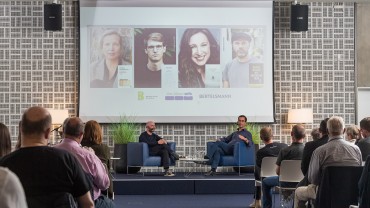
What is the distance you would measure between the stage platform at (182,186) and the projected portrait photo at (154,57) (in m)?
2.35

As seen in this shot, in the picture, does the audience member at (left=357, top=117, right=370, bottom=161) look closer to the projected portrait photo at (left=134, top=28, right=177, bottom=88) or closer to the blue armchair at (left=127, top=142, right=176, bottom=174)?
the blue armchair at (left=127, top=142, right=176, bottom=174)

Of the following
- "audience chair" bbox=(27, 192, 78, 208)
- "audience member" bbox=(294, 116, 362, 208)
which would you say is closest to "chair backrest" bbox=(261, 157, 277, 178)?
"audience member" bbox=(294, 116, 362, 208)

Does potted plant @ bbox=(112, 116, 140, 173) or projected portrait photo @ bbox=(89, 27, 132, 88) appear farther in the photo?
projected portrait photo @ bbox=(89, 27, 132, 88)

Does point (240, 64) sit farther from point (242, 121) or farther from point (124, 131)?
point (124, 131)

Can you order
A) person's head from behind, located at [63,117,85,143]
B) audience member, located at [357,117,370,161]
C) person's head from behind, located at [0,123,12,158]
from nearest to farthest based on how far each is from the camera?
person's head from behind, located at [0,123,12,158], person's head from behind, located at [63,117,85,143], audience member, located at [357,117,370,161]

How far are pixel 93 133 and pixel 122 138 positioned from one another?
8.22m

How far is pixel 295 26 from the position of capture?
14.9 m

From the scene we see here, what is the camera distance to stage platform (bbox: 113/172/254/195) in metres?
13.2

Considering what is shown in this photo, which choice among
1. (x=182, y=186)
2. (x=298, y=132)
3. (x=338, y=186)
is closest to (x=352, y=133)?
(x=298, y=132)

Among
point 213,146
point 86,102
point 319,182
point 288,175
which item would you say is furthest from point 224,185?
point 319,182

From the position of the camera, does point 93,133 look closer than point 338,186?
No

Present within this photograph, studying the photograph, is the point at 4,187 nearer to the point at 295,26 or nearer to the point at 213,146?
the point at 213,146

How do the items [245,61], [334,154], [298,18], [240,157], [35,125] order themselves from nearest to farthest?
[35,125], [334,154], [240,157], [298,18], [245,61]

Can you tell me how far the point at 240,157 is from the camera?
45.3 ft
